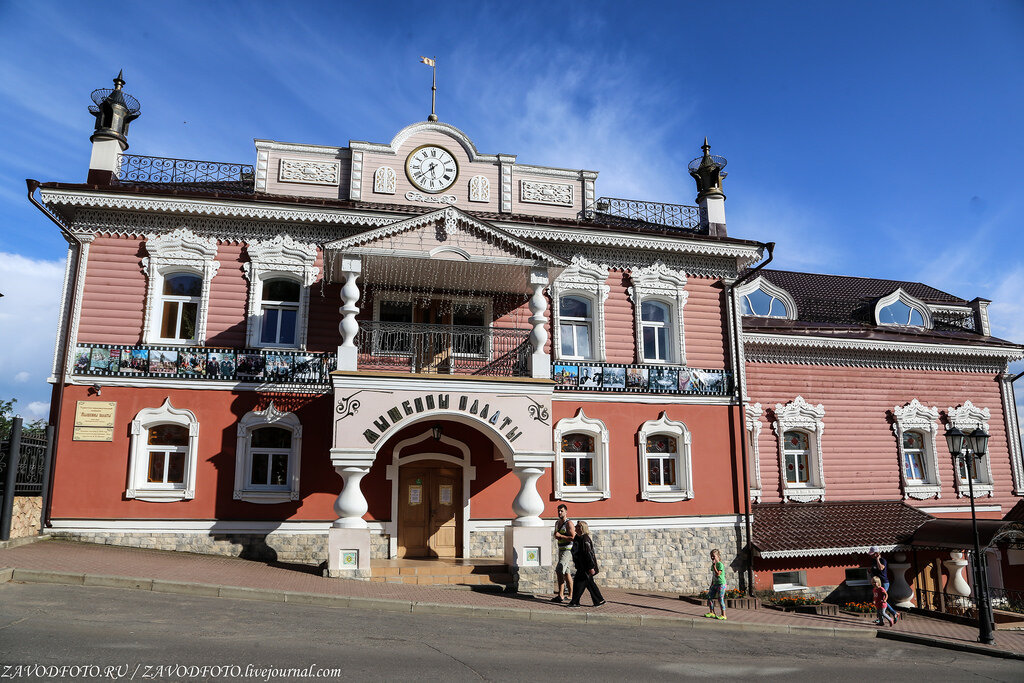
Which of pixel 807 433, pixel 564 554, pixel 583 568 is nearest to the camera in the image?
pixel 583 568

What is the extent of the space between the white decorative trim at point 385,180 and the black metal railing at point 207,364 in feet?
14.7

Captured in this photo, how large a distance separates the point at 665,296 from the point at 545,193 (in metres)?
4.09

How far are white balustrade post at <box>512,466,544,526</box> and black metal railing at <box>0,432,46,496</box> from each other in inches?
370

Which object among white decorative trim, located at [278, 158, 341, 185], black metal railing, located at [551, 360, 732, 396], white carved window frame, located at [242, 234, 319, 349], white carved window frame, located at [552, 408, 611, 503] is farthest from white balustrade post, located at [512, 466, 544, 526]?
white decorative trim, located at [278, 158, 341, 185]

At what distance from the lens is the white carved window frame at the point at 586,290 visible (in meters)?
16.9

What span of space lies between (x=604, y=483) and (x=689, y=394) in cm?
315

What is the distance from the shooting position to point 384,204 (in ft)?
54.4

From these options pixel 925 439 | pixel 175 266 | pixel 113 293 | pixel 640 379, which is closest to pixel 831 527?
pixel 925 439

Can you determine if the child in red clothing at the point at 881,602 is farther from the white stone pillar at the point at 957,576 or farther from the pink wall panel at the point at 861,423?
the white stone pillar at the point at 957,576

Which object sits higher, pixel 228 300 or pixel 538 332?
pixel 228 300

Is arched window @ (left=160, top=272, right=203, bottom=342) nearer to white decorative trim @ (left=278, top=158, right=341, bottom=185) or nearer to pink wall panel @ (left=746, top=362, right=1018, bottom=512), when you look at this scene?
white decorative trim @ (left=278, top=158, right=341, bottom=185)

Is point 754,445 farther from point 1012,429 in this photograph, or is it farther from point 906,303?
point 1012,429

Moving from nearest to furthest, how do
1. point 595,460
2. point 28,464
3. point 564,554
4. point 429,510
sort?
1. point 564,554
2. point 28,464
3. point 429,510
4. point 595,460

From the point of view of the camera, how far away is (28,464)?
13.5 meters
